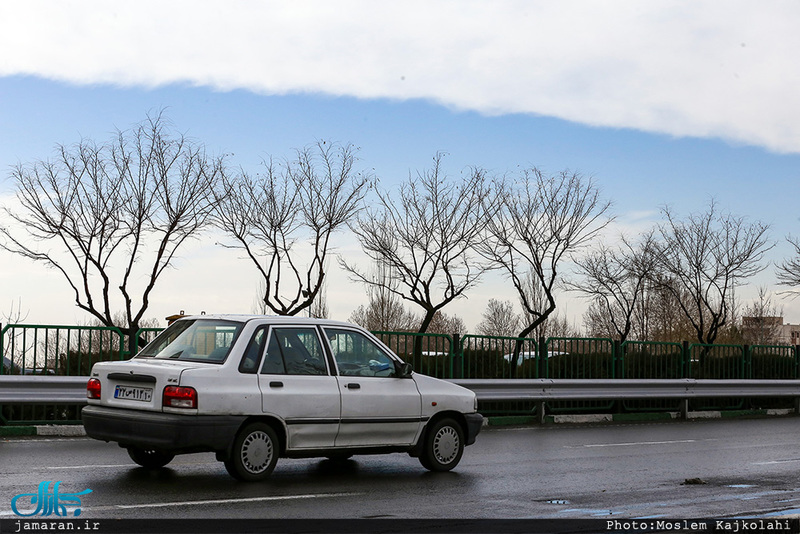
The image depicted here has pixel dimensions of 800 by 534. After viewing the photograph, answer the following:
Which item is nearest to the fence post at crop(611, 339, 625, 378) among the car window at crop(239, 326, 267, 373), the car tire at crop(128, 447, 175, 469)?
the car window at crop(239, 326, 267, 373)

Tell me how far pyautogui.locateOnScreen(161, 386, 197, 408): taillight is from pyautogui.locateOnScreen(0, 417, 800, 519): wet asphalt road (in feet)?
2.47

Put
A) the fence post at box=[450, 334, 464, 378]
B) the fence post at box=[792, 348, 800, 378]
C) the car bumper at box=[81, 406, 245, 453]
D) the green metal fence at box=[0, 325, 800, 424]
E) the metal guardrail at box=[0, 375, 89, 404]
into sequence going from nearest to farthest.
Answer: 1. the car bumper at box=[81, 406, 245, 453]
2. the metal guardrail at box=[0, 375, 89, 404]
3. the green metal fence at box=[0, 325, 800, 424]
4. the fence post at box=[450, 334, 464, 378]
5. the fence post at box=[792, 348, 800, 378]

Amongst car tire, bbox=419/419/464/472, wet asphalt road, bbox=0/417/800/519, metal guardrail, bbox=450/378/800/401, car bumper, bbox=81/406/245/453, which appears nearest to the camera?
wet asphalt road, bbox=0/417/800/519

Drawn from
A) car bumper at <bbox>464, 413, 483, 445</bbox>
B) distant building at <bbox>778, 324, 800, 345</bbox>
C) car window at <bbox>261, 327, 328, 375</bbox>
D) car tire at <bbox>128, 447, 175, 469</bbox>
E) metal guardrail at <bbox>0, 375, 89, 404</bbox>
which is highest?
distant building at <bbox>778, 324, 800, 345</bbox>

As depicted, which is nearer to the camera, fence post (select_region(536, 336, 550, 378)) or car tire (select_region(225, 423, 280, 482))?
car tire (select_region(225, 423, 280, 482))

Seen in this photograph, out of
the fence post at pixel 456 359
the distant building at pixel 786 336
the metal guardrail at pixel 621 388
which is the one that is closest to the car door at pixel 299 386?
the metal guardrail at pixel 621 388

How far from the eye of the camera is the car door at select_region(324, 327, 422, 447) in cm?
993

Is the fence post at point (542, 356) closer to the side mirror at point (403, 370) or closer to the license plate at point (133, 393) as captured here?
the side mirror at point (403, 370)

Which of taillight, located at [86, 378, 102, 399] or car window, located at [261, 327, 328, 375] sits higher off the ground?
car window, located at [261, 327, 328, 375]

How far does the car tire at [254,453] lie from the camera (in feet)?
29.8

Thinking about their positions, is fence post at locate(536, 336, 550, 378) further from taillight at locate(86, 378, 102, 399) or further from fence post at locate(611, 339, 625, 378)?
taillight at locate(86, 378, 102, 399)

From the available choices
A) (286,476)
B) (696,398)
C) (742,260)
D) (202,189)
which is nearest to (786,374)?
(696,398)

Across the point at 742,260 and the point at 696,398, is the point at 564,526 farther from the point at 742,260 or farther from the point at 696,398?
the point at 742,260

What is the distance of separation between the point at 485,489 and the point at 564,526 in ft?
6.82
